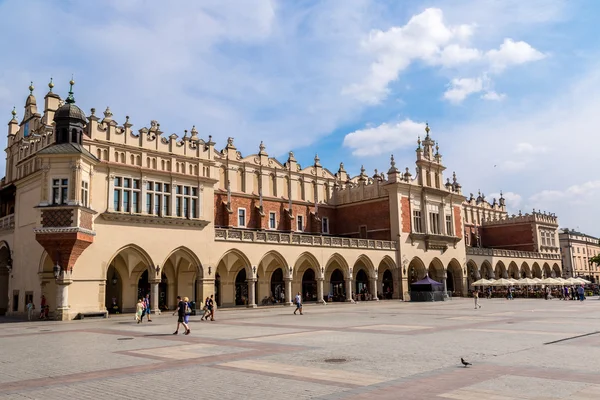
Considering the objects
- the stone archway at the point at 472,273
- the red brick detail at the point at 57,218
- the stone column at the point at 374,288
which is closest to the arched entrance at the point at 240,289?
the stone column at the point at 374,288

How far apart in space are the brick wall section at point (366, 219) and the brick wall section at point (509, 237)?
3224 centimetres

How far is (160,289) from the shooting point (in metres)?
42.7

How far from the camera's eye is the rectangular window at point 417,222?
5731cm

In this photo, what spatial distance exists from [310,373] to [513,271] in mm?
71913

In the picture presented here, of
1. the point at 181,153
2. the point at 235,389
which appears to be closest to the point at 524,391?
the point at 235,389

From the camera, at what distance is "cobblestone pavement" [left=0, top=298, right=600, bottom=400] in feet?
31.7

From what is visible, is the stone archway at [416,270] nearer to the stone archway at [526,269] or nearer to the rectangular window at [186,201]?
the stone archway at [526,269]

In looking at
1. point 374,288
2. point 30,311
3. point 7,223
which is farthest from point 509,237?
point 30,311

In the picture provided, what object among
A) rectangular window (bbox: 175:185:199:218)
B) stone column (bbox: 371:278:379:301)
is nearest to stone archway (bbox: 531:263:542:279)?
stone column (bbox: 371:278:379:301)

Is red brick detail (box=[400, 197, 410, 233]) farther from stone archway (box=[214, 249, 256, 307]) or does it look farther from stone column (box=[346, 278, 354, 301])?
stone archway (box=[214, 249, 256, 307])

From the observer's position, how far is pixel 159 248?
36.8 meters

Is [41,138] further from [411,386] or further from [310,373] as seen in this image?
[411,386]

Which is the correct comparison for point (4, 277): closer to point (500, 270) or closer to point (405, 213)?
point (405, 213)

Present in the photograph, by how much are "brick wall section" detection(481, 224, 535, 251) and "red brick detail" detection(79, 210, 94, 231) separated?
64128 mm
